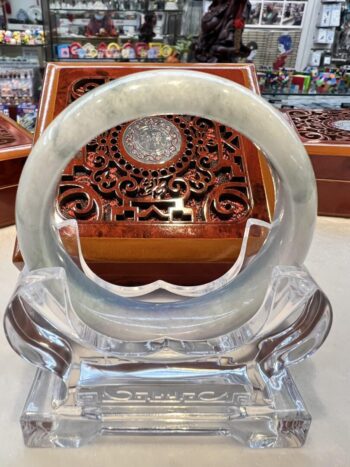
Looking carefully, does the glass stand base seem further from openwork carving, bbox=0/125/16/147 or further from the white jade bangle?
openwork carving, bbox=0/125/16/147

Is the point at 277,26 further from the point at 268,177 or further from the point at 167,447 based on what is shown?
the point at 167,447

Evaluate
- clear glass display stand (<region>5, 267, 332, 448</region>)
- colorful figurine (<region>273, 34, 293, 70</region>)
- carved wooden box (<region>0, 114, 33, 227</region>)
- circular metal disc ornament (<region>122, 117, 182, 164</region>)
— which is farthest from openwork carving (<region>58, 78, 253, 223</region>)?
colorful figurine (<region>273, 34, 293, 70</region>)

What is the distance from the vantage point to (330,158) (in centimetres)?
96

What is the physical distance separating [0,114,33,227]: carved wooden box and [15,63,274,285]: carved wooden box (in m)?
0.13

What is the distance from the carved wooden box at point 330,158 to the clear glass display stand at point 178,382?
0.59m

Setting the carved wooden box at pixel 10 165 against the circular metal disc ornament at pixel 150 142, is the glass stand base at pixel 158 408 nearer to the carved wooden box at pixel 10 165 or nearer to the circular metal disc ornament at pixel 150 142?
the circular metal disc ornament at pixel 150 142

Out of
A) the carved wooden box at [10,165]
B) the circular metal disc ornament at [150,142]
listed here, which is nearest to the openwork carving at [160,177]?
the circular metal disc ornament at [150,142]

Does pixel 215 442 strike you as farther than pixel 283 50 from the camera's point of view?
No

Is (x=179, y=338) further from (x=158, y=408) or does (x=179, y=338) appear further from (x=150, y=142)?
(x=150, y=142)

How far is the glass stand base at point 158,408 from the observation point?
0.49 meters

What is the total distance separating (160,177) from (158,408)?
0.43m

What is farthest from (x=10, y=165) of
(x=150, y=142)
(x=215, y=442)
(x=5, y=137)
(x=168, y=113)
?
(x=215, y=442)

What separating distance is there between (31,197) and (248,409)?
0.35 meters

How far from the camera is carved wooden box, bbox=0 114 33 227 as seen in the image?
2.93 feet
